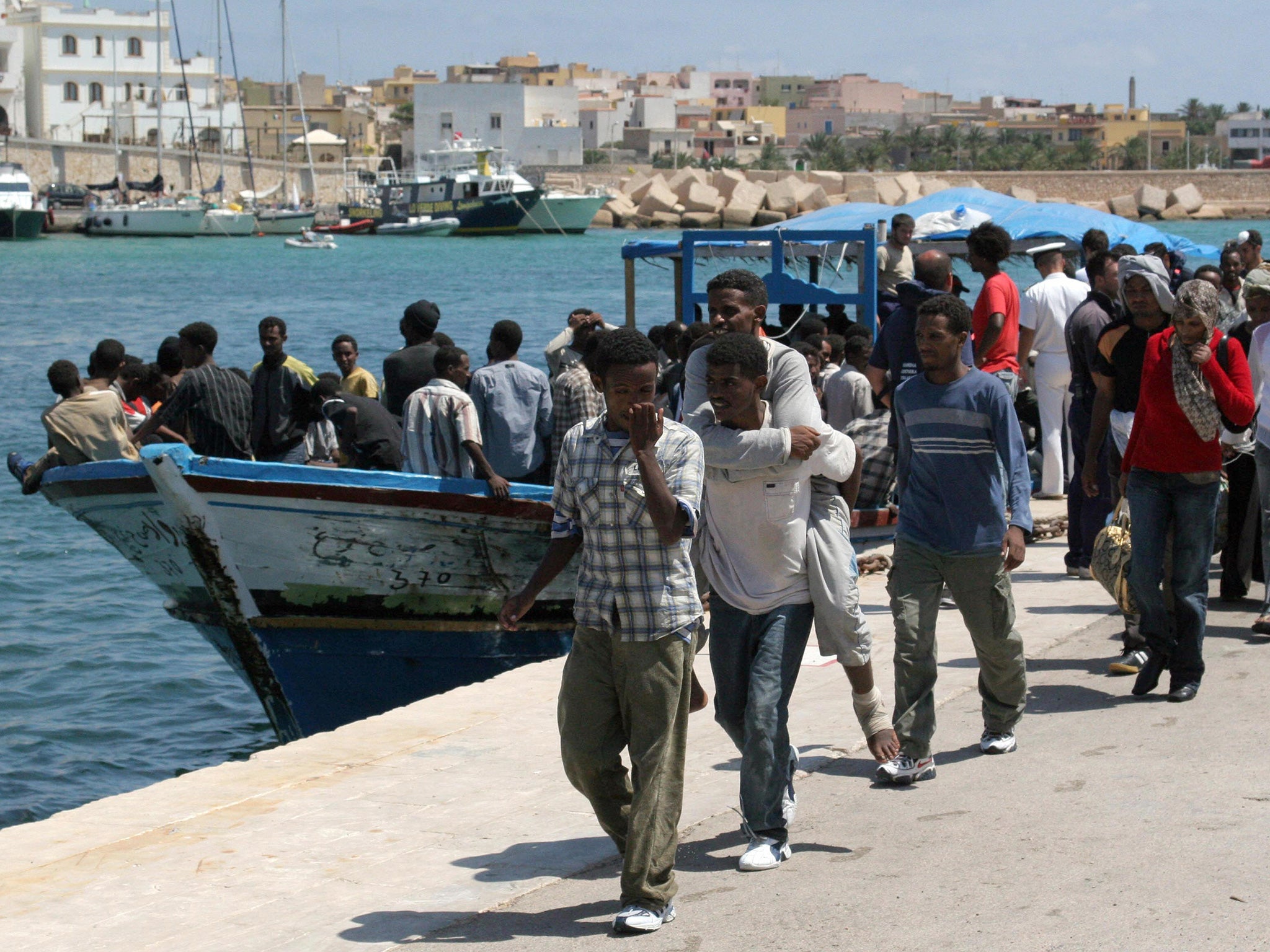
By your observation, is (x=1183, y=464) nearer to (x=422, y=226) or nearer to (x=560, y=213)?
(x=560, y=213)

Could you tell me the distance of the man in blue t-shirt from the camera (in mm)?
5367

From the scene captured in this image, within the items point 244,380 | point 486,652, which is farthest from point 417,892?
point 244,380

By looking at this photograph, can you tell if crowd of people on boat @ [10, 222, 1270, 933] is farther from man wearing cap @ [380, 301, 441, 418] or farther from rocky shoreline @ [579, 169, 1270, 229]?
rocky shoreline @ [579, 169, 1270, 229]

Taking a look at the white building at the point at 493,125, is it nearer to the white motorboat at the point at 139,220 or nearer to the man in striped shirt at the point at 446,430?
the white motorboat at the point at 139,220

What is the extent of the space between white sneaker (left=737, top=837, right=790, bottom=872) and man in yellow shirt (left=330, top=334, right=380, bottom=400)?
682cm

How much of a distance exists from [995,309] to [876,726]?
453 centimetres

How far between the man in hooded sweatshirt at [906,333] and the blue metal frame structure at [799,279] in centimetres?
212

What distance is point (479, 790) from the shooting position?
5.65 meters

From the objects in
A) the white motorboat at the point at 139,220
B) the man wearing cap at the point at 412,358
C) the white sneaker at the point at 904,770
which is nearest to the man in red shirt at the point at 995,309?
the man wearing cap at the point at 412,358

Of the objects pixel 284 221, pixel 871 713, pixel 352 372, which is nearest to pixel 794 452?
pixel 871 713

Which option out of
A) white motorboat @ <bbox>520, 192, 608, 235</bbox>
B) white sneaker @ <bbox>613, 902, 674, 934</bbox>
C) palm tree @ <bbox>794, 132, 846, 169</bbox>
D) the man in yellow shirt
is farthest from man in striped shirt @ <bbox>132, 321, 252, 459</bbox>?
palm tree @ <bbox>794, 132, 846, 169</bbox>

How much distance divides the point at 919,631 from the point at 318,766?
236 centimetres

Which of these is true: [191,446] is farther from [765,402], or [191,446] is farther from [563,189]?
[563,189]

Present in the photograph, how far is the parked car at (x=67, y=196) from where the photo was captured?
96.6m
